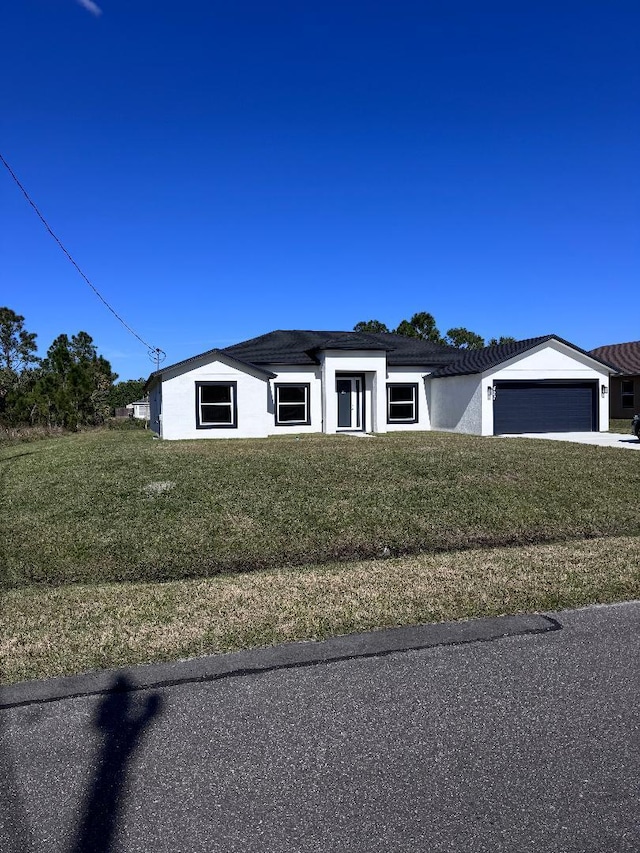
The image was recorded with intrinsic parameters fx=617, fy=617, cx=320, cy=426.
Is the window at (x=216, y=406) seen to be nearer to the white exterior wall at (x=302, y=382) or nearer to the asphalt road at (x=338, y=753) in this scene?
the white exterior wall at (x=302, y=382)

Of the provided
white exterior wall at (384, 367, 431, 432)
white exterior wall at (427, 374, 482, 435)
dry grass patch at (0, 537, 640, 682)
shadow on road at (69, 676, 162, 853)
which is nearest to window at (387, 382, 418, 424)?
white exterior wall at (384, 367, 431, 432)

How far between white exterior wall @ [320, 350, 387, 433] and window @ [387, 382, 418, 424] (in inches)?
32.9

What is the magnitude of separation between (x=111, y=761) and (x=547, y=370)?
74.1ft

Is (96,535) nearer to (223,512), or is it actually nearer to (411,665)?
(223,512)

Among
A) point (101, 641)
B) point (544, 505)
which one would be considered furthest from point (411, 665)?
point (544, 505)

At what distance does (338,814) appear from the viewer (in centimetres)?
253

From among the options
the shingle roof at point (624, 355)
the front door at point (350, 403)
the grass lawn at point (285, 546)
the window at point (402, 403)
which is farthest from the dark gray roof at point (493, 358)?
the shingle roof at point (624, 355)

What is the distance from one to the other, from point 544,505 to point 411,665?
19.6ft

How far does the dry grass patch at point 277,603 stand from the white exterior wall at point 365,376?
17049 mm

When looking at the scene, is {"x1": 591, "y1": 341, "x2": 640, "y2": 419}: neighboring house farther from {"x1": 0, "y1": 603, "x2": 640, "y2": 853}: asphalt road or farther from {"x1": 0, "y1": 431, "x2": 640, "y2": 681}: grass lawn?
{"x1": 0, "y1": 603, "x2": 640, "y2": 853}: asphalt road

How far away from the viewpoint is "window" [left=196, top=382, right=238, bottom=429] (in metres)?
21.4

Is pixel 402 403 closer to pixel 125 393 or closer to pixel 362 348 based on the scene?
pixel 362 348

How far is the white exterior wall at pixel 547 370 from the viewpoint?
72.9 feet

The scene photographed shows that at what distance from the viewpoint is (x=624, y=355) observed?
3734cm
